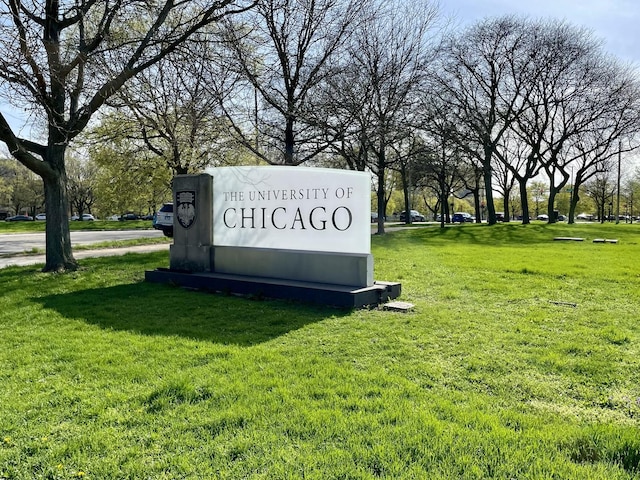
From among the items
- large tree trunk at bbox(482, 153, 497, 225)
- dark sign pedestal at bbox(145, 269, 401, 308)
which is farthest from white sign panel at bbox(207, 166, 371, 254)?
large tree trunk at bbox(482, 153, 497, 225)

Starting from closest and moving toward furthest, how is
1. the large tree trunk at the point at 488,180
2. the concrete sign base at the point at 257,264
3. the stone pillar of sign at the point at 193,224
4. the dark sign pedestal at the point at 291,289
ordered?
the dark sign pedestal at the point at 291,289 → the concrete sign base at the point at 257,264 → the stone pillar of sign at the point at 193,224 → the large tree trunk at the point at 488,180

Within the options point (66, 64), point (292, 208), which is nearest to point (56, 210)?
point (66, 64)

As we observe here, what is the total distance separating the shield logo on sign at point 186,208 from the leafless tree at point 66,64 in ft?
7.68

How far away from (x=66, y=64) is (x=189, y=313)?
565cm

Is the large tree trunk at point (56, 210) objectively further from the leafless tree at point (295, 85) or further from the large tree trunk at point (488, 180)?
the large tree trunk at point (488, 180)

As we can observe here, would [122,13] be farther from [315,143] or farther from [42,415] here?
[42,415]

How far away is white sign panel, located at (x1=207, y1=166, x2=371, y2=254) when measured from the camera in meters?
7.55

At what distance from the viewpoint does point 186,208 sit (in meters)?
9.23

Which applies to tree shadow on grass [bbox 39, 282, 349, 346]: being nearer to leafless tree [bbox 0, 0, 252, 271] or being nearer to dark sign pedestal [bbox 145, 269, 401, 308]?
dark sign pedestal [bbox 145, 269, 401, 308]

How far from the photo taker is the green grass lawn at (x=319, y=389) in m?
2.60

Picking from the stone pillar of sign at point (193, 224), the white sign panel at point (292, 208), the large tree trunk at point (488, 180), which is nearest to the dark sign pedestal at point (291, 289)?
the stone pillar of sign at point (193, 224)

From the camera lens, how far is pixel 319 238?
25.3ft

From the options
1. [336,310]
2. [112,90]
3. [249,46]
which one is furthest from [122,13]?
[336,310]

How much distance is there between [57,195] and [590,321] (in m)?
10.9
